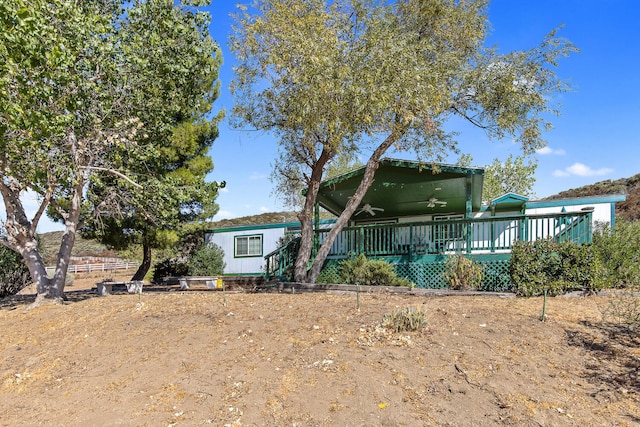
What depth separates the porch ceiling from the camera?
496 inches

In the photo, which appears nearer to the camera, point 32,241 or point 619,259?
point 619,259

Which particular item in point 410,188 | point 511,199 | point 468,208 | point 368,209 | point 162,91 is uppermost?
point 162,91

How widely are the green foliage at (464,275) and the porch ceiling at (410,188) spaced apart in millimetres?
3108

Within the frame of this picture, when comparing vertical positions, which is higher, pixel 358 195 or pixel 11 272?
pixel 358 195

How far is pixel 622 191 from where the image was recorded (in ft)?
131

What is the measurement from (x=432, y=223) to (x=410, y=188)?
2.22m

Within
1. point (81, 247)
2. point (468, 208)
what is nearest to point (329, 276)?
point (468, 208)

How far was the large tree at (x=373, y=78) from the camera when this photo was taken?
8.75 meters

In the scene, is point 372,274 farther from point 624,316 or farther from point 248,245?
point 248,245

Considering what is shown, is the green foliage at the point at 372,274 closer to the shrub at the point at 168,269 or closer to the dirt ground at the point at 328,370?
the dirt ground at the point at 328,370

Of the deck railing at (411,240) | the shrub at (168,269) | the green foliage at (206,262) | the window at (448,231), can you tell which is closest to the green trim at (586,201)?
the deck railing at (411,240)

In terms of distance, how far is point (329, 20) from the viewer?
1005cm

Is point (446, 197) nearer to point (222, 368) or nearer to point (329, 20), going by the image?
point (329, 20)

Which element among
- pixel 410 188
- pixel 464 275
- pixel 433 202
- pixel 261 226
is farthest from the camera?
pixel 261 226
